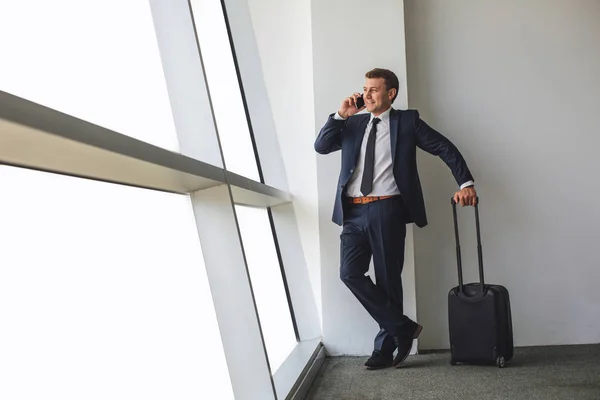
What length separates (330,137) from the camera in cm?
337

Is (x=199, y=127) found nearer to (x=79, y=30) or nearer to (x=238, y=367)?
(x=79, y=30)

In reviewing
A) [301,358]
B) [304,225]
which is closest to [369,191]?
[304,225]

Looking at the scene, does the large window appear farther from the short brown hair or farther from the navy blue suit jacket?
the short brown hair

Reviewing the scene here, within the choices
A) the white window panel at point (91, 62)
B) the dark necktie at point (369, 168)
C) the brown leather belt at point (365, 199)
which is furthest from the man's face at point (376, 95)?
the white window panel at point (91, 62)

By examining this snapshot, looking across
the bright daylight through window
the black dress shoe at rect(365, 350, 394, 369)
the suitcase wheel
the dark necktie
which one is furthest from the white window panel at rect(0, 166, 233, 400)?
the suitcase wheel

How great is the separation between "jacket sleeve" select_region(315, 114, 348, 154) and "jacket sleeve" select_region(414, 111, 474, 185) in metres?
0.39

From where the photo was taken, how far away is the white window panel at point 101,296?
1.12 m

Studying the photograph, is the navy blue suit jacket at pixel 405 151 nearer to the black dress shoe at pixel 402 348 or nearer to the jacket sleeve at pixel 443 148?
the jacket sleeve at pixel 443 148

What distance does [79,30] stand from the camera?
151 centimetres

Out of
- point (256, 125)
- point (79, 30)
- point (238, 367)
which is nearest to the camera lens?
point (79, 30)

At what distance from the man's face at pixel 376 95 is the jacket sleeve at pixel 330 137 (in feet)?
0.53

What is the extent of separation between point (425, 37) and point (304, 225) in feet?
4.36

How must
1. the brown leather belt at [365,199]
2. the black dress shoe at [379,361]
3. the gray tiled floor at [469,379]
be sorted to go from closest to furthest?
the gray tiled floor at [469,379], the black dress shoe at [379,361], the brown leather belt at [365,199]

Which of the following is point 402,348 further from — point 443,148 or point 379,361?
point 443,148
